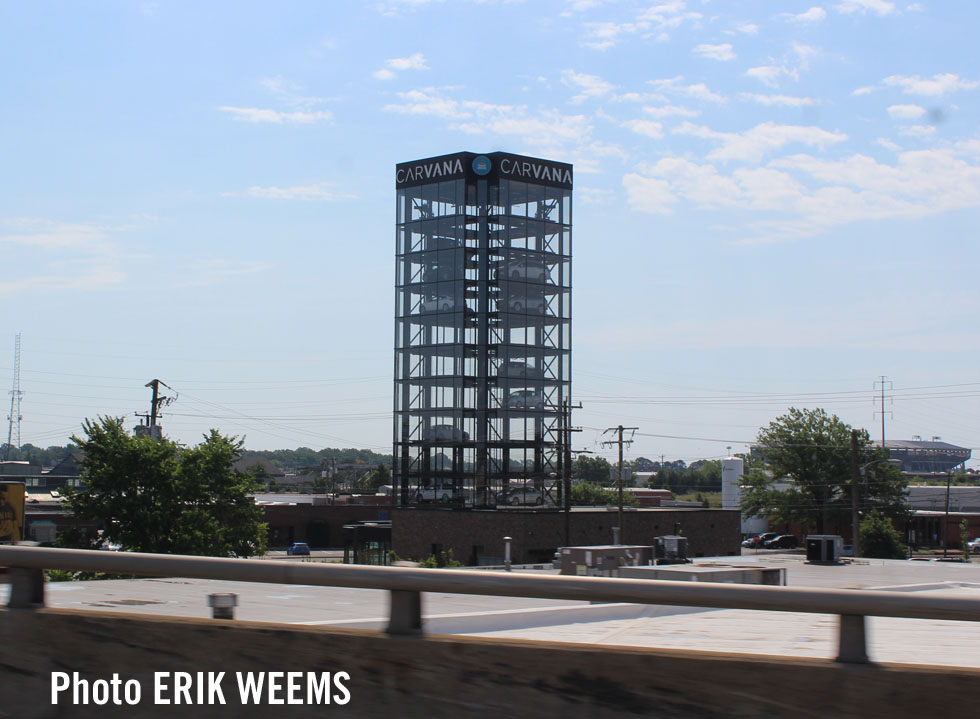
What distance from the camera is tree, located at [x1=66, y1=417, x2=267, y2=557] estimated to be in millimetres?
39719

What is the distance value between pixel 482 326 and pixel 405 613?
193ft

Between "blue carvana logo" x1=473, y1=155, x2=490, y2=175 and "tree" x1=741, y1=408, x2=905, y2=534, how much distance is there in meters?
48.6

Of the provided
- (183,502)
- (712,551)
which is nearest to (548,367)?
(712,551)

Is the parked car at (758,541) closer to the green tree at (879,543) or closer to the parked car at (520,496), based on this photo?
the green tree at (879,543)

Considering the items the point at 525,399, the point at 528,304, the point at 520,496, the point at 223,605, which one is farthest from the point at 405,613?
the point at 528,304

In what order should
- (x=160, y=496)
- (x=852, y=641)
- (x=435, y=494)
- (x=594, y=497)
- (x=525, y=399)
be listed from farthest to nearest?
(x=594, y=497) < (x=435, y=494) < (x=525, y=399) < (x=160, y=496) < (x=852, y=641)

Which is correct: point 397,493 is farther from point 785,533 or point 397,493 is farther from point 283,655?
point 283,655

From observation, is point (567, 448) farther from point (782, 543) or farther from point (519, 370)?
point (782, 543)

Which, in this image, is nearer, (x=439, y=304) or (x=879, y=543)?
(x=439, y=304)

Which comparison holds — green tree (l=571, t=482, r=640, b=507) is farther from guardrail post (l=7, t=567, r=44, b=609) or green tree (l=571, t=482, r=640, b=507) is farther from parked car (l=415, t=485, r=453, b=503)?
guardrail post (l=7, t=567, r=44, b=609)

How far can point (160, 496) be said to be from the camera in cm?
4044

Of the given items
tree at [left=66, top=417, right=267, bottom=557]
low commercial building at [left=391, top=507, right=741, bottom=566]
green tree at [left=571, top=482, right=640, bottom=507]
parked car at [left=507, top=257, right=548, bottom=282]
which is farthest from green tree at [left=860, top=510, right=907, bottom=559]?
green tree at [left=571, top=482, right=640, bottom=507]

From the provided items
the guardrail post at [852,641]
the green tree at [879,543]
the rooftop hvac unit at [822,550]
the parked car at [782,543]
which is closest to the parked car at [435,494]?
the rooftop hvac unit at [822,550]

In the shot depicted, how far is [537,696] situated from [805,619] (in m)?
1.10
